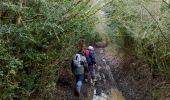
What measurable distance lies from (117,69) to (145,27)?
19.8 feet

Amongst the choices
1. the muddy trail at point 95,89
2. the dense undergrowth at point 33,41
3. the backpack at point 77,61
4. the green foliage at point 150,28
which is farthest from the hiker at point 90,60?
the dense undergrowth at point 33,41

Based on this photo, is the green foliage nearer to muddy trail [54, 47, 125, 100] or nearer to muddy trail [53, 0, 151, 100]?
muddy trail [53, 0, 151, 100]

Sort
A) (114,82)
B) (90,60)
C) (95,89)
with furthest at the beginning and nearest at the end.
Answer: (114,82)
(90,60)
(95,89)

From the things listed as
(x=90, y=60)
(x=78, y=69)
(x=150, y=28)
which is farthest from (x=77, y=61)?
(x=150, y=28)

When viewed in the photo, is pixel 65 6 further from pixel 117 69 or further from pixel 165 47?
pixel 117 69

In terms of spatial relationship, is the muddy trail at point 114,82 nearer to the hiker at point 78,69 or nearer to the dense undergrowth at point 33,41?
the hiker at point 78,69

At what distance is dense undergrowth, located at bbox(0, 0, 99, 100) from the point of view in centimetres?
748

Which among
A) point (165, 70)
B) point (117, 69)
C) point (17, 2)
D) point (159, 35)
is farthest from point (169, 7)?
point (117, 69)

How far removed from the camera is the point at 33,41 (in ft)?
26.3

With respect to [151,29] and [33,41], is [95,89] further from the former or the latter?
[33,41]

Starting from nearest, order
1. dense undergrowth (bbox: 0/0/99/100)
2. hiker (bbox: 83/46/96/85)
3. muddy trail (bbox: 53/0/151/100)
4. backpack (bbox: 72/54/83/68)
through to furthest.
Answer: dense undergrowth (bbox: 0/0/99/100) < backpack (bbox: 72/54/83/68) < muddy trail (bbox: 53/0/151/100) < hiker (bbox: 83/46/96/85)

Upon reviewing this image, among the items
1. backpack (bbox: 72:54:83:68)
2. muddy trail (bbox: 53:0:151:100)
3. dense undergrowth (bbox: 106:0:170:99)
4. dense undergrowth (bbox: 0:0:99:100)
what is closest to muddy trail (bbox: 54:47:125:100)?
muddy trail (bbox: 53:0:151:100)

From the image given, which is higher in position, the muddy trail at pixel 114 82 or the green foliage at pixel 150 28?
the green foliage at pixel 150 28

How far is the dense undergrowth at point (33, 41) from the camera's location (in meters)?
7.48
